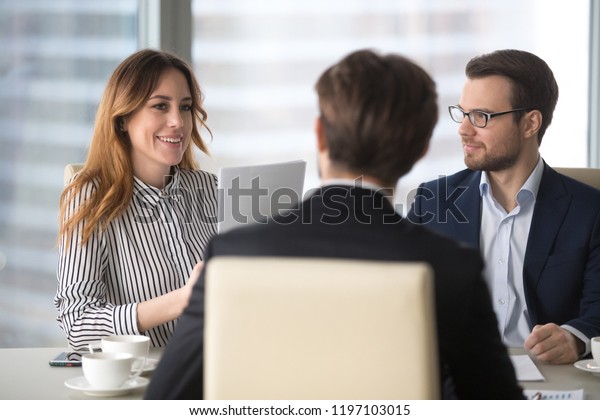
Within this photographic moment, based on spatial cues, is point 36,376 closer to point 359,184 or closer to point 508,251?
point 359,184

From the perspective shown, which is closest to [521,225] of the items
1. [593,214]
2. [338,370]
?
[593,214]

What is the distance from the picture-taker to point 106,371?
1.45 metres

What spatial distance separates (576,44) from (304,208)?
329cm

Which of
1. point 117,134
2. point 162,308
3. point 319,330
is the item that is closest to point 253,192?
point 162,308

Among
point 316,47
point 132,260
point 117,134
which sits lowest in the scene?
point 132,260

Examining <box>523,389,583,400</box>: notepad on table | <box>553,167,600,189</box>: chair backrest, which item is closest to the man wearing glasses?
<box>553,167,600,189</box>: chair backrest

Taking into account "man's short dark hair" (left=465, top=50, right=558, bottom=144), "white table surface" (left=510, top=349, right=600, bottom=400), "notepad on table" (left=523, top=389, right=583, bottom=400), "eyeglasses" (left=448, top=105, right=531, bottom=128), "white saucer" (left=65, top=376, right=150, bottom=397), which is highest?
"man's short dark hair" (left=465, top=50, right=558, bottom=144)

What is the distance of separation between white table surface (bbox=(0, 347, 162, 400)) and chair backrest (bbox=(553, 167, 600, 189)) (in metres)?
1.42

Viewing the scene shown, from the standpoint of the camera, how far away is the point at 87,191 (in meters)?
2.21

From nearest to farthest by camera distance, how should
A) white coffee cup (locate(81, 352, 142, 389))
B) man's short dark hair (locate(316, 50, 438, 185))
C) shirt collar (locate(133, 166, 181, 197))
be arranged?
1. man's short dark hair (locate(316, 50, 438, 185))
2. white coffee cup (locate(81, 352, 142, 389))
3. shirt collar (locate(133, 166, 181, 197))

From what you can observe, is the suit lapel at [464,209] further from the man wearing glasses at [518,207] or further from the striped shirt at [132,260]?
the striped shirt at [132,260]

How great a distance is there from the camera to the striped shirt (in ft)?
6.68

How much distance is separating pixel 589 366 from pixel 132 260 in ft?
3.93

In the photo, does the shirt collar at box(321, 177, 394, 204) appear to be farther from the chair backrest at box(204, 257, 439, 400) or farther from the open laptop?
the open laptop
